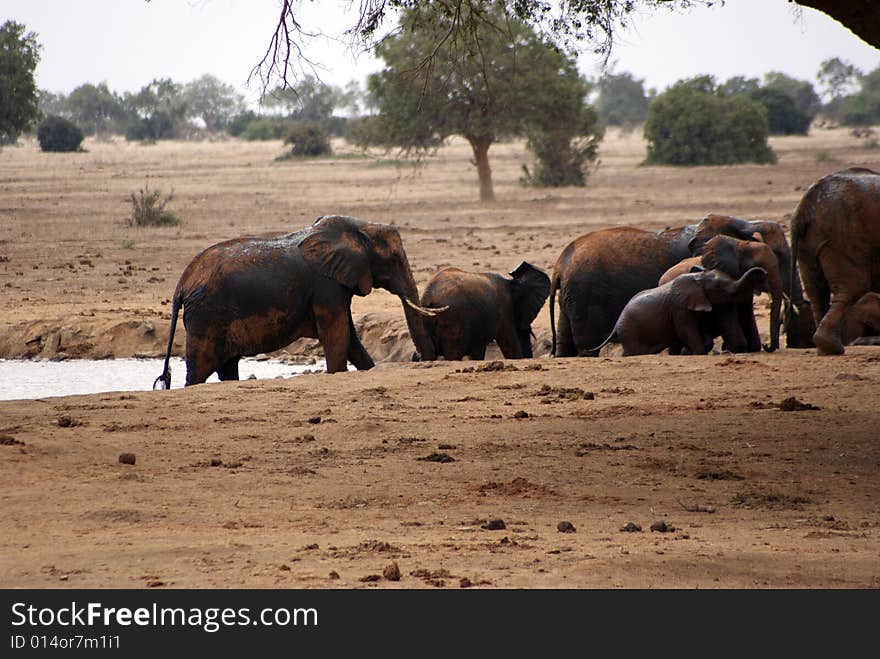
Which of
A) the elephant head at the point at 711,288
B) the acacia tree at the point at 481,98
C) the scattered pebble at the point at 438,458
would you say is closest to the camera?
the scattered pebble at the point at 438,458

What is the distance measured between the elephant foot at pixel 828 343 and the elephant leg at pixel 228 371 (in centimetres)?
483

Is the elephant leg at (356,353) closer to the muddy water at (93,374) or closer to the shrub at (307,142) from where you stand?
the muddy water at (93,374)

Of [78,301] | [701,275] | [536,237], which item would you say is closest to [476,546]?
[701,275]

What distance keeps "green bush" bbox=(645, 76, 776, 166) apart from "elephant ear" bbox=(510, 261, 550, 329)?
28.5m

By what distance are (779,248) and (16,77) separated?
1028 inches

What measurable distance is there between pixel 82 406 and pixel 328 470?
96.8 inches

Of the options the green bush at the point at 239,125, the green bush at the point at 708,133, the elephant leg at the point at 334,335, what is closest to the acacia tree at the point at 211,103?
the green bush at the point at 239,125

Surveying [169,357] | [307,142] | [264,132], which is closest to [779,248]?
[169,357]

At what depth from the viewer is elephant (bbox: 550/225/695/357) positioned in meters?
12.4

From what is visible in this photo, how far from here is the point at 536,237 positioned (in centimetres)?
2316

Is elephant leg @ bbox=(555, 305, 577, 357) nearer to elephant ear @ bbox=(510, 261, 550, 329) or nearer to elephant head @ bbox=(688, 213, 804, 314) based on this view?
elephant ear @ bbox=(510, 261, 550, 329)

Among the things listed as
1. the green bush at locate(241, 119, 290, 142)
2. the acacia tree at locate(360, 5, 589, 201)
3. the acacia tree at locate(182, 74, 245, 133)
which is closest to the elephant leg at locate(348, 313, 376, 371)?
the acacia tree at locate(360, 5, 589, 201)

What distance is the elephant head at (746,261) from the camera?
11.0 m

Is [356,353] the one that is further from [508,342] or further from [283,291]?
[508,342]
